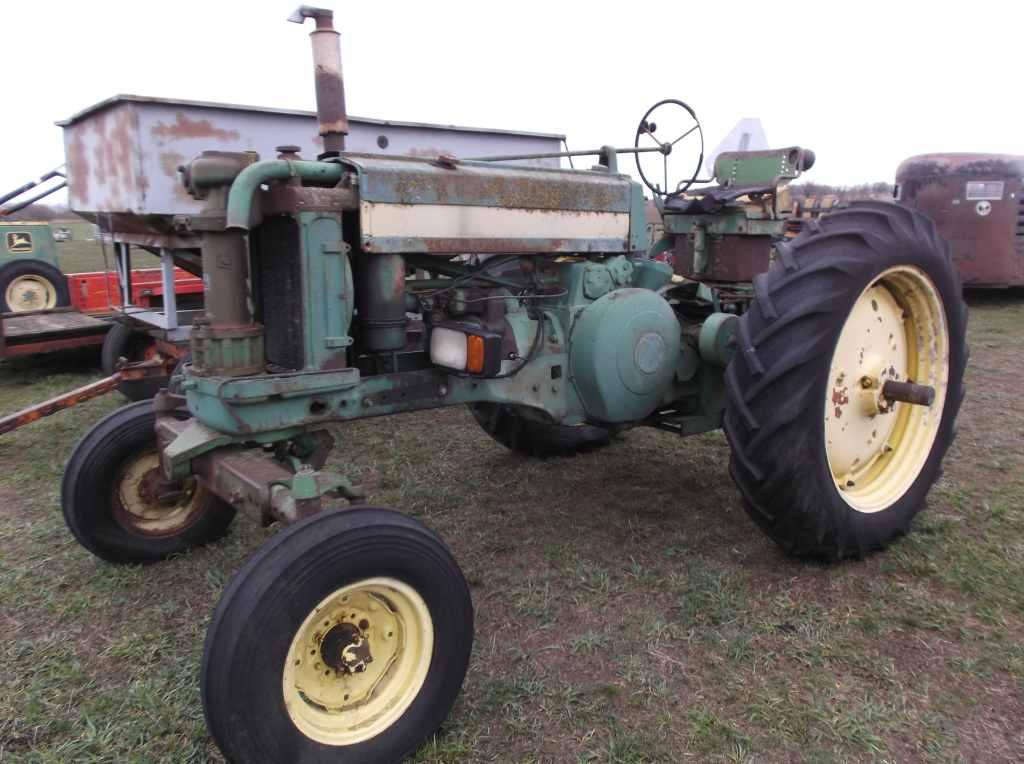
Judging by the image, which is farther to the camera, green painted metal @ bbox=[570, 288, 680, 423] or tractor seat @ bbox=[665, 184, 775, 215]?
tractor seat @ bbox=[665, 184, 775, 215]

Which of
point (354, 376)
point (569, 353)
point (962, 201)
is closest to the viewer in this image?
point (354, 376)

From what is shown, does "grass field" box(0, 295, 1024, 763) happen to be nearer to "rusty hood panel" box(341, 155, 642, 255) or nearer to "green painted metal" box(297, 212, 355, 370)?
"green painted metal" box(297, 212, 355, 370)

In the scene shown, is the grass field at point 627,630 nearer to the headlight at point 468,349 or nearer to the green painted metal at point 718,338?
the green painted metal at point 718,338

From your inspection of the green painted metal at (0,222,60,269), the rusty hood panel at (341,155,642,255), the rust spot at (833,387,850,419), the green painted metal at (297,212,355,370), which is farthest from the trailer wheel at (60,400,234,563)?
the green painted metal at (0,222,60,269)

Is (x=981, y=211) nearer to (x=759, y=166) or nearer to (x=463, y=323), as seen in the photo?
(x=759, y=166)

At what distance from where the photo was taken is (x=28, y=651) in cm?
252

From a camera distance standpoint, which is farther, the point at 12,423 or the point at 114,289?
the point at 114,289

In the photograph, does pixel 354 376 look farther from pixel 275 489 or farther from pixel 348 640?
pixel 348 640

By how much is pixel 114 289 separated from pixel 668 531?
6.68 metres

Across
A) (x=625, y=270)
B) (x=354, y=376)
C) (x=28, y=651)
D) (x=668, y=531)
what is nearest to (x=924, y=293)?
(x=625, y=270)

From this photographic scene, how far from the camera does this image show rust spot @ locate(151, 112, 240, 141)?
211 inches

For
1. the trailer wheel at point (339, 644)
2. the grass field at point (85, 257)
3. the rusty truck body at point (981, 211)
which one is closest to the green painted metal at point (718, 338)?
the trailer wheel at point (339, 644)

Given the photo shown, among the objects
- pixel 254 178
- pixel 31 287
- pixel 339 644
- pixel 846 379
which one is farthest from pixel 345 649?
pixel 31 287

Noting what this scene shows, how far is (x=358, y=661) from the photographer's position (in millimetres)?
1988
